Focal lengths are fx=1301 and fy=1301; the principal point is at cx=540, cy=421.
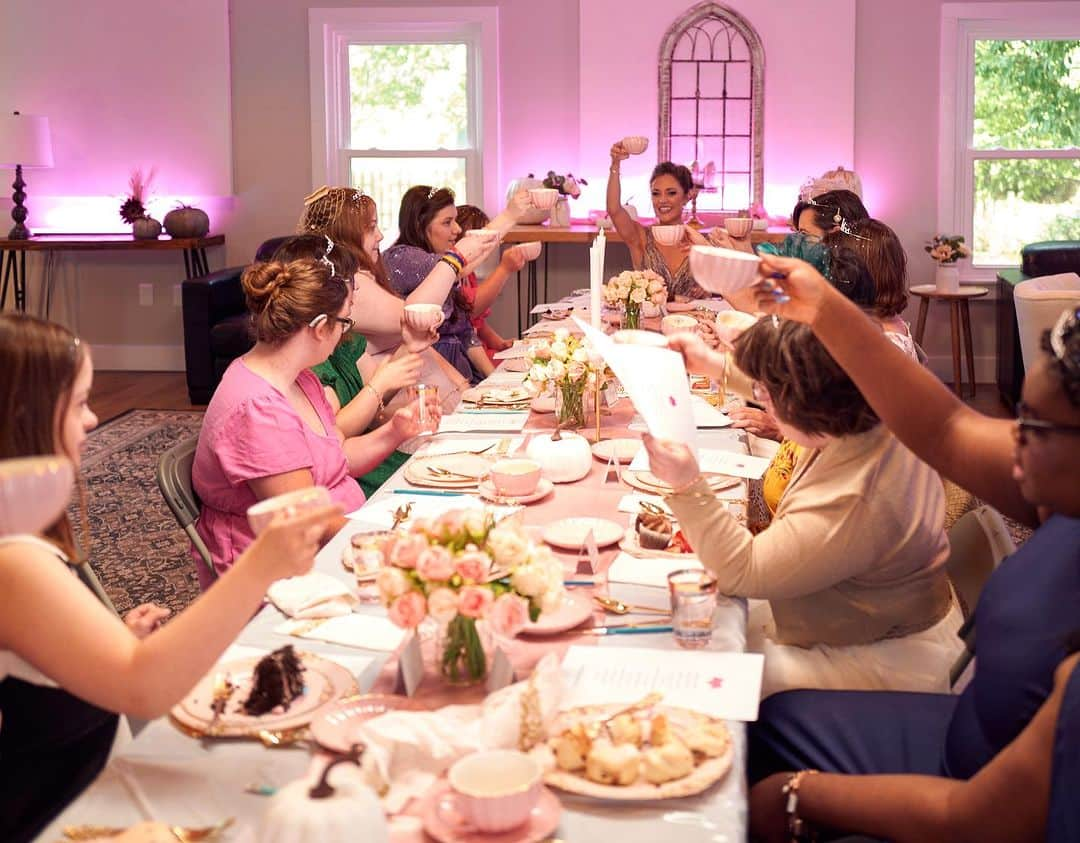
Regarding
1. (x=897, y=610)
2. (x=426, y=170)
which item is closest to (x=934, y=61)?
(x=426, y=170)

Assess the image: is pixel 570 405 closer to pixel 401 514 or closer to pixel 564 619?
pixel 401 514

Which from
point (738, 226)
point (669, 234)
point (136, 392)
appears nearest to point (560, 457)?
point (669, 234)

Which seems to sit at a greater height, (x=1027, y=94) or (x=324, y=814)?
(x=1027, y=94)

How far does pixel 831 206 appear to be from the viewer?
454 cm

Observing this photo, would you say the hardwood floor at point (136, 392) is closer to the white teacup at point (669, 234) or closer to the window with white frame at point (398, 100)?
the window with white frame at point (398, 100)

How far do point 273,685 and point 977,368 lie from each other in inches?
283

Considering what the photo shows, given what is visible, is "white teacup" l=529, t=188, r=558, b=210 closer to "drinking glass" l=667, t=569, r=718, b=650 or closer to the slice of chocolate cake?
"drinking glass" l=667, t=569, r=718, b=650

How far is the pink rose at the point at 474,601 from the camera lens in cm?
156

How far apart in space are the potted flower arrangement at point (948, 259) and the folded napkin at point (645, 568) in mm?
5831

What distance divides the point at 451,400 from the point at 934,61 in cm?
481

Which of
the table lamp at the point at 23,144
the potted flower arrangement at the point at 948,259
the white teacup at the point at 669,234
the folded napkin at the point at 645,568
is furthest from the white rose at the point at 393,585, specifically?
the table lamp at the point at 23,144

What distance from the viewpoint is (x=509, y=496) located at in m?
2.68

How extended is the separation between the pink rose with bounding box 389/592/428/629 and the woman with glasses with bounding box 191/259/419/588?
1273mm

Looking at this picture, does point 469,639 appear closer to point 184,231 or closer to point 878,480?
point 878,480
